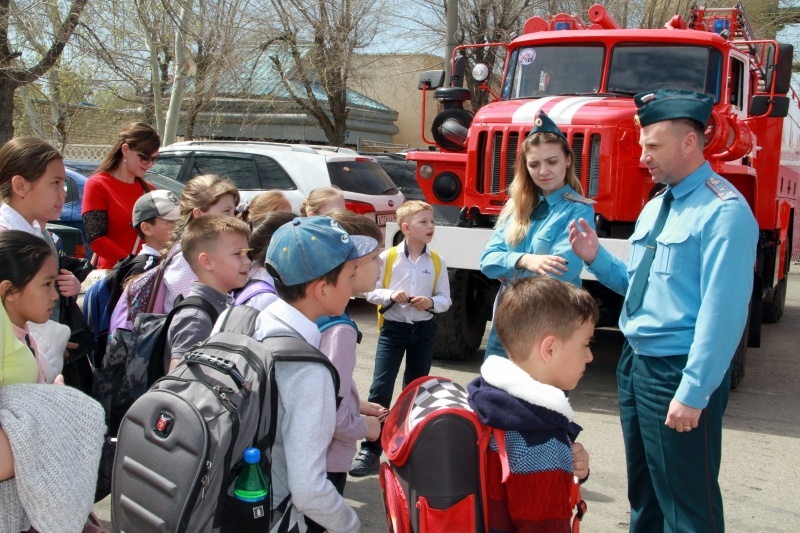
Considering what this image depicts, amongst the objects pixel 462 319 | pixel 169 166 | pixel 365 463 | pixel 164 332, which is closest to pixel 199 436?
pixel 164 332

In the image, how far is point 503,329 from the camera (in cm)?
253

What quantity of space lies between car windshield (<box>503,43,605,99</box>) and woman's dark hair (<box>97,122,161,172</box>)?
3803mm

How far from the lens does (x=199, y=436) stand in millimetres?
2119

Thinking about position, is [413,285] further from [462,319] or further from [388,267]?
[462,319]

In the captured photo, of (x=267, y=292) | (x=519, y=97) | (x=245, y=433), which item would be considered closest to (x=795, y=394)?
(x=519, y=97)

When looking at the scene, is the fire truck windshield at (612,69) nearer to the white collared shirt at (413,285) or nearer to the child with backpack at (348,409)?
the white collared shirt at (413,285)

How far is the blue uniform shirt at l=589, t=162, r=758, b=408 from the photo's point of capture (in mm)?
2887

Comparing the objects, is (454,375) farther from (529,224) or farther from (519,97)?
(529,224)

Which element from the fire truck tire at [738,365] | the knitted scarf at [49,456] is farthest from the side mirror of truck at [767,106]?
the knitted scarf at [49,456]

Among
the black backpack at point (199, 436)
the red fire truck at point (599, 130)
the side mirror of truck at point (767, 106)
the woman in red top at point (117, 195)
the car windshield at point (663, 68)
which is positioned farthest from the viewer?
the car windshield at point (663, 68)

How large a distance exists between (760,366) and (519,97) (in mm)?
3315

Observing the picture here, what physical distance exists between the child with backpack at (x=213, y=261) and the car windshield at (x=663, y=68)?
4.73 meters

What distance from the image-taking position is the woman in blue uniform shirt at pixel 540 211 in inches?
151

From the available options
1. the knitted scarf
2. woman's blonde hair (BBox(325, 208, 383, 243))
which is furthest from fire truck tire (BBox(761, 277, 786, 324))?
the knitted scarf
